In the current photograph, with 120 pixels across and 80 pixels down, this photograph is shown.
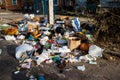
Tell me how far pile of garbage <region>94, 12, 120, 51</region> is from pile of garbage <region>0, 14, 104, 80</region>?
0.41m

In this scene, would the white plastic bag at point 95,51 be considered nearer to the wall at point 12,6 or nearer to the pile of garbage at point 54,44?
the pile of garbage at point 54,44

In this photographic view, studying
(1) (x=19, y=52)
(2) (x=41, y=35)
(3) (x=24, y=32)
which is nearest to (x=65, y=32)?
(2) (x=41, y=35)

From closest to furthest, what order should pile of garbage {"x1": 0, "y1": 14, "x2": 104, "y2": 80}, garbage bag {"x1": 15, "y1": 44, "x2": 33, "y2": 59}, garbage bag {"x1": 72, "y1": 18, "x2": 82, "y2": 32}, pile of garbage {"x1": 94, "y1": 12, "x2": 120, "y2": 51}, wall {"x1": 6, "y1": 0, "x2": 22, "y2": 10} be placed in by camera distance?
pile of garbage {"x1": 0, "y1": 14, "x2": 104, "y2": 80} → garbage bag {"x1": 15, "y1": 44, "x2": 33, "y2": 59} → pile of garbage {"x1": 94, "y1": 12, "x2": 120, "y2": 51} → garbage bag {"x1": 72, "y1": 18, "x2": 82, "y2": 32} → wall {"x1": 6, "y1": 0, "x2": 22, "y2": 10}

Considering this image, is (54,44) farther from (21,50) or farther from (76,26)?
(76,26)

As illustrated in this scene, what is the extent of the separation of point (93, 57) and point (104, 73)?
1006 millimetres

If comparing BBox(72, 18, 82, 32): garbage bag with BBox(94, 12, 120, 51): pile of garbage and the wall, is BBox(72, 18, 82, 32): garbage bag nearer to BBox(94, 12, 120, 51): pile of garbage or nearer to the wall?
BBox(94, 12, 120, 51): pile of garbage

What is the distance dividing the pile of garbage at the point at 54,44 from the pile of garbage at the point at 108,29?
1.35 ft

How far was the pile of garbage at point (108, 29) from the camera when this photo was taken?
28.6ft

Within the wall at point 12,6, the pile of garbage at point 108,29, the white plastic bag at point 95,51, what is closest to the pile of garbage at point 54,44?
the white plastic bag at point 95,51

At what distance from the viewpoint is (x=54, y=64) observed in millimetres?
7289

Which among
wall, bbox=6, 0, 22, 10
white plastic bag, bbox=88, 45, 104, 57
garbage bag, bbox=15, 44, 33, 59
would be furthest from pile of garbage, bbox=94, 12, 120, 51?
wall, bbox=6, 0, 22, 10

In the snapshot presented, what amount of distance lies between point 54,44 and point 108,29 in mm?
1975

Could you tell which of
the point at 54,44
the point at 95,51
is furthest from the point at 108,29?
the point at 54,44

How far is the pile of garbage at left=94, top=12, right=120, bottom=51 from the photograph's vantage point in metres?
8.72
